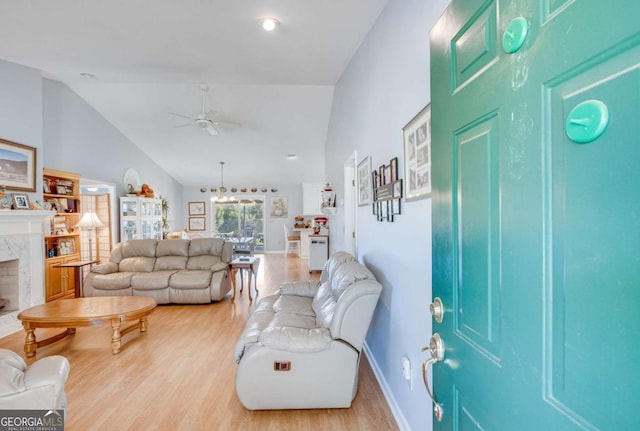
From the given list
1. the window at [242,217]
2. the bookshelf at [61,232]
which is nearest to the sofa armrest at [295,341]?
the bookshelf at [61,232]

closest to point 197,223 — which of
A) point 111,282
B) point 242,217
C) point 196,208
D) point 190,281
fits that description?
point 196,208

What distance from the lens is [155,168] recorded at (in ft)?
28.6

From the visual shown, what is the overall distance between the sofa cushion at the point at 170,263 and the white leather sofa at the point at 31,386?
3.57 m

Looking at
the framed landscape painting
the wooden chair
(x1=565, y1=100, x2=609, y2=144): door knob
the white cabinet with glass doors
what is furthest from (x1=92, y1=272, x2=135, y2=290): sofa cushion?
the wooden chair

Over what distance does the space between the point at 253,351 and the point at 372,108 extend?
2.14 m

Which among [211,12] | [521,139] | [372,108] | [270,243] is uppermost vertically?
[211,12]

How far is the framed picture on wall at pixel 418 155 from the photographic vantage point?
1.58 metres

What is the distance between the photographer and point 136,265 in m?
4.95

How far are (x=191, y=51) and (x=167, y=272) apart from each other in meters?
3.09

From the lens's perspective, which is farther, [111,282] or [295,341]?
[111,282]

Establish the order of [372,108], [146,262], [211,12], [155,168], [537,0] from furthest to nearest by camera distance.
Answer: [155,168], [146,262], [372,108], [211,12], [537,0]

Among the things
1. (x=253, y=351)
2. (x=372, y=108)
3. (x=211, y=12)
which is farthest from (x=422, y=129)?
(x=211, y=12)

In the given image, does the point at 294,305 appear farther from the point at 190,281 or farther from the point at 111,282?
the point at 111,282

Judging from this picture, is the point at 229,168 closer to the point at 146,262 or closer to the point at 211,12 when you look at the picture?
the point at 146,262
